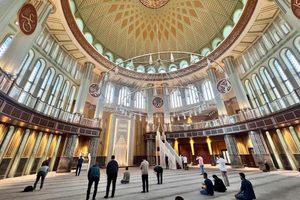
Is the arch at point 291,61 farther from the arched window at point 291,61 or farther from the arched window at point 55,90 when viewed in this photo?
the arched window at point 55,90

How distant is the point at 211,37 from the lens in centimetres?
1988

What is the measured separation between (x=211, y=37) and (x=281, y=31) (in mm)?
9138

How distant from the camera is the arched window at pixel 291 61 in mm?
10373

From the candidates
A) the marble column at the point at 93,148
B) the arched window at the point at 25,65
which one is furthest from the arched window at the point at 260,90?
the arched window at the point at 25,65

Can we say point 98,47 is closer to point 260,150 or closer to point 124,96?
point 124,96

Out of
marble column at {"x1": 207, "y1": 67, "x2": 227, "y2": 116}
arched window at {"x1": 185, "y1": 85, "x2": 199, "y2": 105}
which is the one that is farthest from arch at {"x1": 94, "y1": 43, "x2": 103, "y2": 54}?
marble column at {"x1": 207, "y1": 67, "x2": 227, "y2": 116}

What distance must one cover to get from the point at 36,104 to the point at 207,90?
1832 centimetres

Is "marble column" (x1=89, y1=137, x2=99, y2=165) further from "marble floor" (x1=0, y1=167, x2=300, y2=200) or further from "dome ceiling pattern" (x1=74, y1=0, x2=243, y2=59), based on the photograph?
"dome ceiling pattern" (x1=74, y1=0, x2=243, y2=59)

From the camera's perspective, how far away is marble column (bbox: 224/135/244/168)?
12.9 meters

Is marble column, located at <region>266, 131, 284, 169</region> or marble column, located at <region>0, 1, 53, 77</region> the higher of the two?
marble column, located at <region>0, 1, 53, 77</region>

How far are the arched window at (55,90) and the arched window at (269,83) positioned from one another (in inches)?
752

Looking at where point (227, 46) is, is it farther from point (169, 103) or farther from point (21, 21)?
point (21, 21)

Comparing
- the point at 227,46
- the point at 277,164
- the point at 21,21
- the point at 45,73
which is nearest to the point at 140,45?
the point at 227,46

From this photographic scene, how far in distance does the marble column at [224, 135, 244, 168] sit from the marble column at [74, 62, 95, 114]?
584 inches
